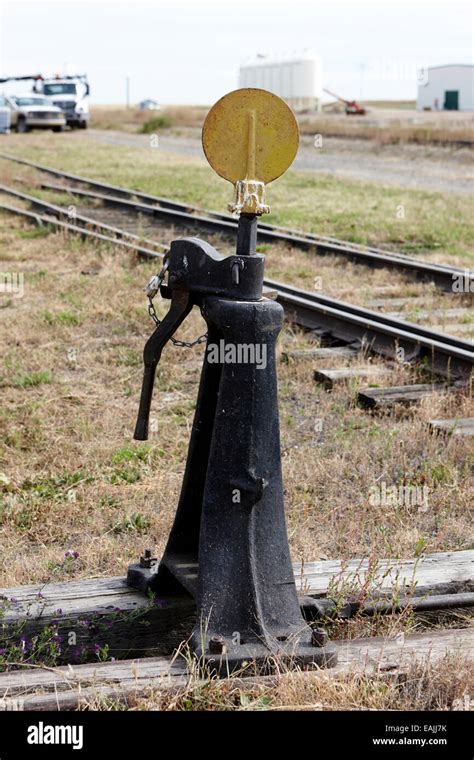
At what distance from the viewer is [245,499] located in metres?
3.08

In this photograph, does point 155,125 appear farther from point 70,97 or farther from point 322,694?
point 322,694

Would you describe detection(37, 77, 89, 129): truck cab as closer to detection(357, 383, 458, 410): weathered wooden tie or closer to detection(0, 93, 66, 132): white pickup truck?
detection(0, 93, 66, 132): white pickup truck

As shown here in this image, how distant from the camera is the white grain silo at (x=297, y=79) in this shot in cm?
6084

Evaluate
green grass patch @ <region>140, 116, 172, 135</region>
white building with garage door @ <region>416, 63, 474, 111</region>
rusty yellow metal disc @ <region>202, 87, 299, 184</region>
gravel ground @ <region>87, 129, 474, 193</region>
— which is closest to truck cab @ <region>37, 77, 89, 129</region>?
green grass patch @ <region>140, 116, 172, 135</region>

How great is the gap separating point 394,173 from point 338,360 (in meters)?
17.4

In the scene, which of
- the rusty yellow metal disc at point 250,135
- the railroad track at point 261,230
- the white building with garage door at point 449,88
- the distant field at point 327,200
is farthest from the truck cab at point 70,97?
the rusty yellow metal disc at point 250,135

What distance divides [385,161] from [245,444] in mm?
25580

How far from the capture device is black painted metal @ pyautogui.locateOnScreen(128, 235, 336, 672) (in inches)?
120

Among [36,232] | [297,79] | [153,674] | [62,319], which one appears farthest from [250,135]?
[297,79]

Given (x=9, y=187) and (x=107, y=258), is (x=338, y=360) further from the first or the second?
(x=9, y=187)

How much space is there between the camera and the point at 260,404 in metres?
3.11

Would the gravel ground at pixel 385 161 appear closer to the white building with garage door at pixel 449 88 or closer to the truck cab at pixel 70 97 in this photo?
the truck cab at pixel 70 97

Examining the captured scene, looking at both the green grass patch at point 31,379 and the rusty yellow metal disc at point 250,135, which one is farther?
the green grass patch at point 31,379

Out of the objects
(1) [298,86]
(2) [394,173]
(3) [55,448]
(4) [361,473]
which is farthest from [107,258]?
(1) [298,86]
